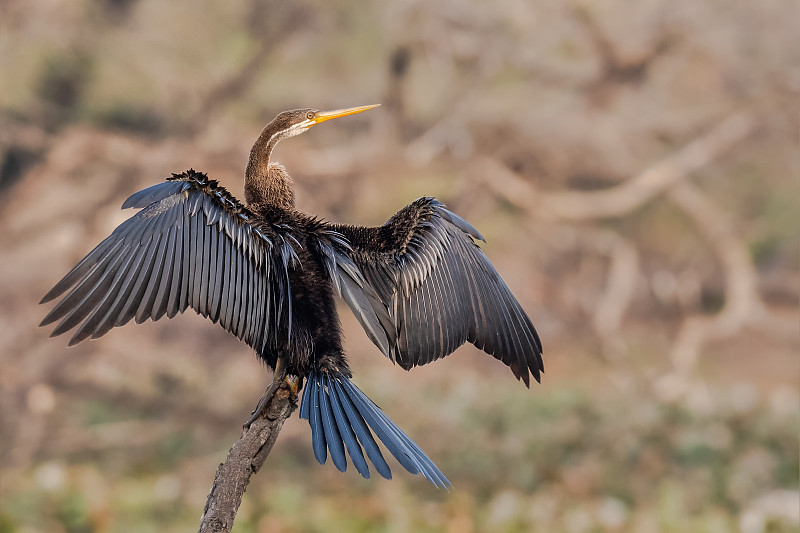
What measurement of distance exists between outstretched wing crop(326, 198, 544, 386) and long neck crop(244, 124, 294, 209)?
0.87 ft

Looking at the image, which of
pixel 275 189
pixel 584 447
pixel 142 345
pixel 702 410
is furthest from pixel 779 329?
pixel 275 189

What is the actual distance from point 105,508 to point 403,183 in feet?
10.1

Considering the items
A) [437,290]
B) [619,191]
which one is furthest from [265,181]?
[619,191]

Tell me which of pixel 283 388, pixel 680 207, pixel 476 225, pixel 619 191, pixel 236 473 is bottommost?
pixel 236 473

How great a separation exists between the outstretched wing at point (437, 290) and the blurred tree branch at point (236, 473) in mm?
526

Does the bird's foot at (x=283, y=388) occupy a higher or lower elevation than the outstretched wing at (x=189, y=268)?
lower

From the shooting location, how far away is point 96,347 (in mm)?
6055

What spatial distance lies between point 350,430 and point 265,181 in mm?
954

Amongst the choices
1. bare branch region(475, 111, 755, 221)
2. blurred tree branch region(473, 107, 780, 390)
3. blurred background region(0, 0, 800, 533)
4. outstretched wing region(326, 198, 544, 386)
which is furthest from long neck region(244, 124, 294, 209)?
bare branch region(475, 111, 755, 221)

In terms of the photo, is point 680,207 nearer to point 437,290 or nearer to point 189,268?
point 437,290

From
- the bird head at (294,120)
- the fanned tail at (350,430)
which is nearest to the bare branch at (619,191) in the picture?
the bird head at (294,120)

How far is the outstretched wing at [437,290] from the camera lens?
2.59 metres

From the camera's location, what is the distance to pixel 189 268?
2.25m

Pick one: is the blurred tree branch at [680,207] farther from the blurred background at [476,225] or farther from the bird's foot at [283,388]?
the bird's foot at [283,388]
